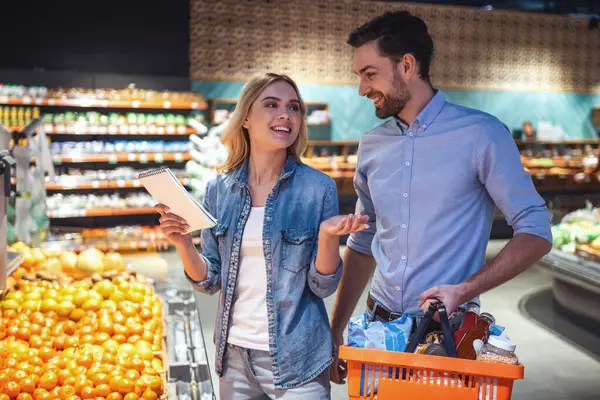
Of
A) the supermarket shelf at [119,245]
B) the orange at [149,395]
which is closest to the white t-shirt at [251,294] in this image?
the orange at [149,395]

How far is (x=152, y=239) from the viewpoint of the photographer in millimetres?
4871

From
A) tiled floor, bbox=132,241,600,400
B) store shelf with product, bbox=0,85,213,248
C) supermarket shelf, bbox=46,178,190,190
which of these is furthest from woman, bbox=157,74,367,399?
supermarket shelf, bbox=46,178,190,190

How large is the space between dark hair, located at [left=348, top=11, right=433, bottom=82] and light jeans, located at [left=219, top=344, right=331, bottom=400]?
1.00 m

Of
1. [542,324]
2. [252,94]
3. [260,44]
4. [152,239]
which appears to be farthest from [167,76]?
[252,94]

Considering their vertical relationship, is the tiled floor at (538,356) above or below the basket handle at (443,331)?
below

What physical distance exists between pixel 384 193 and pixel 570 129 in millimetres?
10898

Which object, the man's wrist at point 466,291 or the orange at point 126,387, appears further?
the orange at point 126,387

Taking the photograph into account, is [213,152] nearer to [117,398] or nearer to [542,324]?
[542,324]

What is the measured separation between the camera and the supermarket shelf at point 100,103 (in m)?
8.14

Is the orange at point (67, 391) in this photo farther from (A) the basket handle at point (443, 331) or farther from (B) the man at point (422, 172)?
(A) the basket handle at point (443, 331)

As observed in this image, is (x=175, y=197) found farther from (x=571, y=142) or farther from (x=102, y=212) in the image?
(x=571, y=142)

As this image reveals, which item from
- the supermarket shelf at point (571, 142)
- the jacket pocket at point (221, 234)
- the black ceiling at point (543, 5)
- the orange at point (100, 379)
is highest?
the black ceiling at point (543, 5)

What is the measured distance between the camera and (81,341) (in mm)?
3080

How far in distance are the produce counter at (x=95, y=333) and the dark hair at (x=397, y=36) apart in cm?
162
